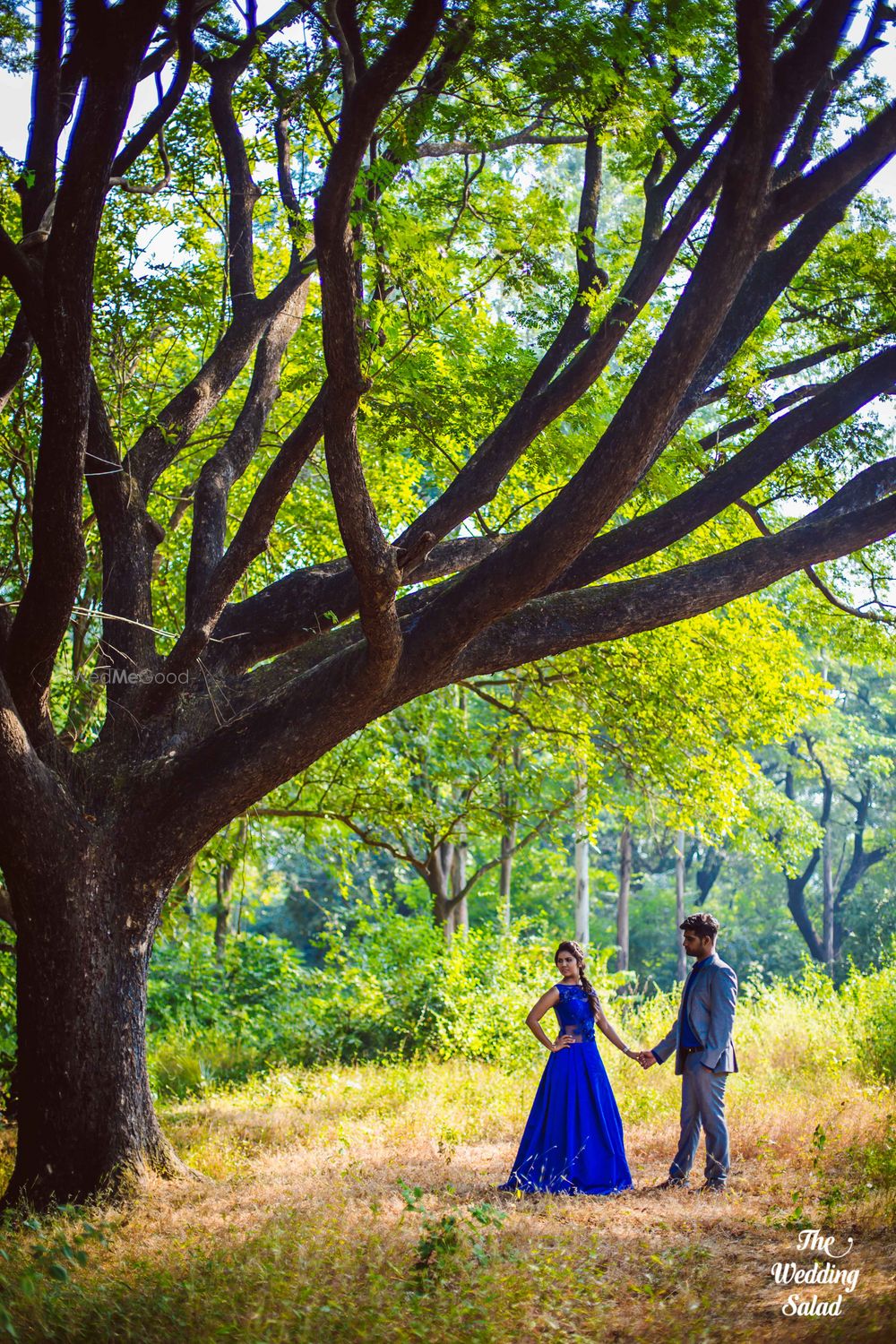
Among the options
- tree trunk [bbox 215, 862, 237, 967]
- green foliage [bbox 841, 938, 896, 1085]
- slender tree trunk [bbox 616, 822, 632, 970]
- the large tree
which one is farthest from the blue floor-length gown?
slender tree trunk [bbox 616, 822, 632, 970]

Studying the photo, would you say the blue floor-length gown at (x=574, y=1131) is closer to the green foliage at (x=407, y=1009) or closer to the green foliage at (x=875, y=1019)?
the green foliage at (x=875, y=1019)

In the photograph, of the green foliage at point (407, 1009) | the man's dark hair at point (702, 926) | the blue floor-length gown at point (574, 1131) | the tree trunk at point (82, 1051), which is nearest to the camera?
the tree trunk at point (82, 1051)

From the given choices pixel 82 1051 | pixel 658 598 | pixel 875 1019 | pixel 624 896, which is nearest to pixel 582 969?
pixel 658 598

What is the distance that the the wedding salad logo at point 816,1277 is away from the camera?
4477 mm

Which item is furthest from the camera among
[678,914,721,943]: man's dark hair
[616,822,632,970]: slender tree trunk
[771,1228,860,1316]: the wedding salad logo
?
Answer: [616,822,632,970]: slender tree trunk

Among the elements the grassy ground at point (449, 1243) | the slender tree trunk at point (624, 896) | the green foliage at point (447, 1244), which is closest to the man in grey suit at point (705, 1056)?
the grassy ground at point (449, 1243)

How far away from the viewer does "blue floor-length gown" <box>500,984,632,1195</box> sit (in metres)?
7.06

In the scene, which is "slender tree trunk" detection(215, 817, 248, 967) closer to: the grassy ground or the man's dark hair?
the grassy ground

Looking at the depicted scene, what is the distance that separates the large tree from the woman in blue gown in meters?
2.35

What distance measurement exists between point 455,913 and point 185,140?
14960 mm

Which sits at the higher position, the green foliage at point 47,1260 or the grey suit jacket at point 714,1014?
the grey suit jacket at point 714,1014

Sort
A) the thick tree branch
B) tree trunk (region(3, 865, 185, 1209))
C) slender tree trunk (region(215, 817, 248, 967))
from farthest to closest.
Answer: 1. slender tree trunk (region(215, 817, 248, 967))
2. the thick tree branch
3. tree trunk (region(3, 865, 185, 1209))

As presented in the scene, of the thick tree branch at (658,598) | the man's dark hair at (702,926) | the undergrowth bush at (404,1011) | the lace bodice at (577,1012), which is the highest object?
the thick tree branch at (658,598)

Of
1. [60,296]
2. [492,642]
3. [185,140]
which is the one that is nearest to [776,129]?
[492,642]
